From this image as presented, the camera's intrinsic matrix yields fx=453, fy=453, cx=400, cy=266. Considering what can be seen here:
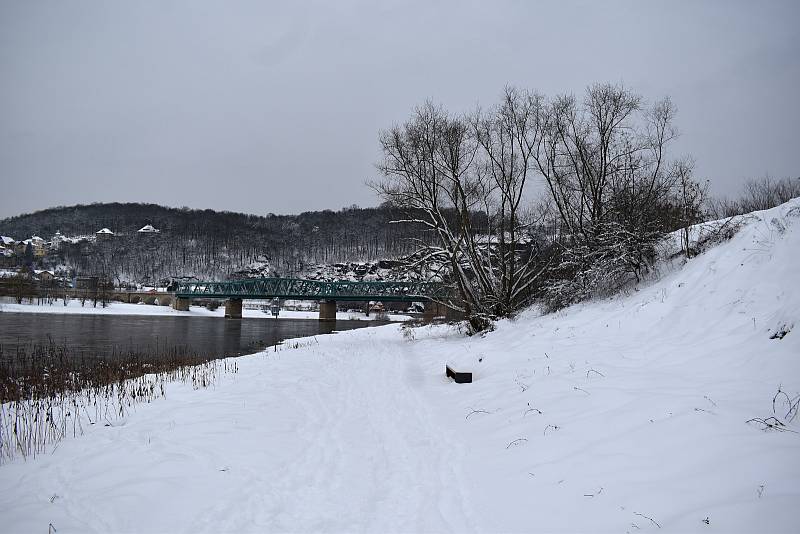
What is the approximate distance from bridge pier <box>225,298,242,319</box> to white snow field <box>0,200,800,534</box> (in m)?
85.3

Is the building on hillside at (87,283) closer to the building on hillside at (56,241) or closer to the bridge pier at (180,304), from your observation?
the bridge pier at (180,304)

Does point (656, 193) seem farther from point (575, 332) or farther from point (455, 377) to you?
point (455, 377)

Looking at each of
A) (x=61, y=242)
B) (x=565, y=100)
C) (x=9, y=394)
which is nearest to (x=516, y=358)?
(x=9, y=394)

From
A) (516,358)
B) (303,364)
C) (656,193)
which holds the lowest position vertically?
(303,364)

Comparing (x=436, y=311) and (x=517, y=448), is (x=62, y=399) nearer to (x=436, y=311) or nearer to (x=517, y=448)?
(x=517, y=448)

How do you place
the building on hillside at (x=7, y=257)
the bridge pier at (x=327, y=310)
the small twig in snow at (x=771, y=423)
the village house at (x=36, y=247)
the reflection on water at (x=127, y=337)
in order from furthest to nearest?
the village house at (x=36, y=247)
the building on hillside at (x=7, y=257)
the bridge pier at (x=327, y=310)
the reflection on water at (x=127, y=337)
the small twig in snow at (x=771, y=423)

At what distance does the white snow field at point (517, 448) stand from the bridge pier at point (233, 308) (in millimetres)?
85283

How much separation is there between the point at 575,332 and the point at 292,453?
28.3 feet

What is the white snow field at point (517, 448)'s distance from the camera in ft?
13.4

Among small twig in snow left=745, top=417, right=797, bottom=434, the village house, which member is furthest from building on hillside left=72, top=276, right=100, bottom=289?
small twig in snow left=745, top=417, right=797, bottom=434

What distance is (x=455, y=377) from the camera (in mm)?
11242

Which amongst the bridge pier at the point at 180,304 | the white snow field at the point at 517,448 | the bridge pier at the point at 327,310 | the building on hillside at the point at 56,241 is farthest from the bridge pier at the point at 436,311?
the building on hillside at the point at 56,241

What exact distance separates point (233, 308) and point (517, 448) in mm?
93456

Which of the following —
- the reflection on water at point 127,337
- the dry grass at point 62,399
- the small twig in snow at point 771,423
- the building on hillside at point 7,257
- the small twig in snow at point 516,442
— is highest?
the building on hillside at point 7,257
